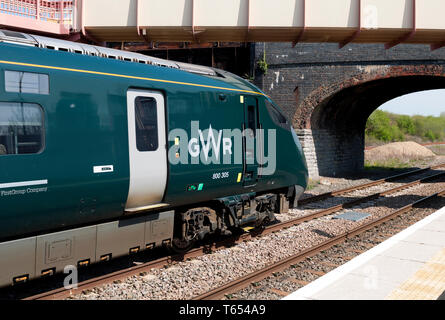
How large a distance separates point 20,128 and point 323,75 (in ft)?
60.0

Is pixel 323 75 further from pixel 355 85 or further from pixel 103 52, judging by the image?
pixel 103 52

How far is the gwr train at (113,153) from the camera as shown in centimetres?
595

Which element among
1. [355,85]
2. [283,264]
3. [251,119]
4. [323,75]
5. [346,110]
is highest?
[323,75]

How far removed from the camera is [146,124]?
25.0ft

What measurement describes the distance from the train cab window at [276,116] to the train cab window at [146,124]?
12.0ft

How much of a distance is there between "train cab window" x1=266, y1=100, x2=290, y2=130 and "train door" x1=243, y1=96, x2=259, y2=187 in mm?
552

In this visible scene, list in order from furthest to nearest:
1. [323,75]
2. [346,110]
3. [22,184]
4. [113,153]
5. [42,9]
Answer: [346,110] < [323,75] < [42,9] < [113,153] < [22,184]

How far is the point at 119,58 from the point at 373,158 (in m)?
36.5

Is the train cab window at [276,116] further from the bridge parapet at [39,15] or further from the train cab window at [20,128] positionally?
the bridge parapet at [39,15]

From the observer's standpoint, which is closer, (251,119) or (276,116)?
(251,119)

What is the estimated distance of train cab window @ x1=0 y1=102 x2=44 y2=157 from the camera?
19.0ft

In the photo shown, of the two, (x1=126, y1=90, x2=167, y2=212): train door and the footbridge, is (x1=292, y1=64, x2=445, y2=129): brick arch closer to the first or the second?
the footbridge

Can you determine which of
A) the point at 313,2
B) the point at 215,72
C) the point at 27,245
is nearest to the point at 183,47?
the point at 313,2

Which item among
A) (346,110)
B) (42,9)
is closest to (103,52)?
(42,9)
